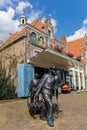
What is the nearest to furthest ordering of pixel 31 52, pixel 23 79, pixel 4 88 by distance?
pixel 4 88
pixel 23 79
pixel 31 52

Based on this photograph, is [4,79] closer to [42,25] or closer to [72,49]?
[42,25]

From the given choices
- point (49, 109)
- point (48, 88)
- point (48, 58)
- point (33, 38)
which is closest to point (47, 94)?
point (48, 88)

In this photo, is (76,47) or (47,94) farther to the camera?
(76,47)

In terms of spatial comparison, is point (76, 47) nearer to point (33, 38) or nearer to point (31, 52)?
point (33, 38)

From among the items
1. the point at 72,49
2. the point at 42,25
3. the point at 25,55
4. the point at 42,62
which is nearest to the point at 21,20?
the point at 42,25

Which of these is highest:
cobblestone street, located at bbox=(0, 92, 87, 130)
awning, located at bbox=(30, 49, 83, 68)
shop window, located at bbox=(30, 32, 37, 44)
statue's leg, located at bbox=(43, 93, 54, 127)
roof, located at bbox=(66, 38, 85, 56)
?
roof, located at bbox=(66, 38, 85, 56)

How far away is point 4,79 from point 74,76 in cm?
1220

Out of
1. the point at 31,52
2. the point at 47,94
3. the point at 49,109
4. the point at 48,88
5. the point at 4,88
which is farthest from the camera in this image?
the point at 31,52

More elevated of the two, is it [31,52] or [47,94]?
[31,52]

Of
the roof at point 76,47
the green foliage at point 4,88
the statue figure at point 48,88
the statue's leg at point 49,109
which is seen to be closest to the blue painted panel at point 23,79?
the green foliage at point 4,88

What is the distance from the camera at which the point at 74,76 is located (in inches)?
965

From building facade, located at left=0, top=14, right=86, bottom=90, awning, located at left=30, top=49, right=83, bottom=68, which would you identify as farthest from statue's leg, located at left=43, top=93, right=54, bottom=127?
building facade, located at left=0, top=14, right=86, bottom=90

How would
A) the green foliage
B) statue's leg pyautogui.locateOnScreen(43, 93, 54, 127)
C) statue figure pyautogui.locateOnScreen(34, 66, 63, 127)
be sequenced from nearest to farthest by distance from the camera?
statue's leg pyautogui.locateOnScreen(43, 93, 54, 127)
statue figure pyautogui.locateOnScreen(34, 66, 63, 127)
the green foliage

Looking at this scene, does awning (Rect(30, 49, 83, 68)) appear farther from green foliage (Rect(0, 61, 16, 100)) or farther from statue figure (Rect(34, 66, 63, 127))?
statue figure (Rect(34, 66, 63, 127))
